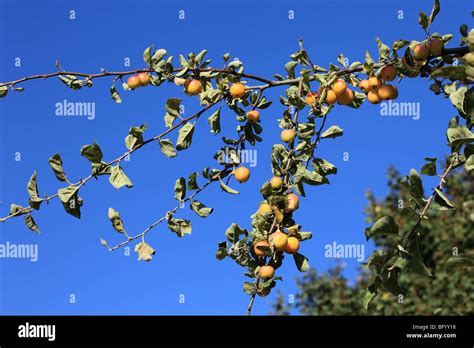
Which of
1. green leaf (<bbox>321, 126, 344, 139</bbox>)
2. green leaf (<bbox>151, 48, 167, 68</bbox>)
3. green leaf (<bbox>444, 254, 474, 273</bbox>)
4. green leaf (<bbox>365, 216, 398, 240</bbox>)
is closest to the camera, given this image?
green leaf (<bbox>444, 254, 474, 273</bbox>)

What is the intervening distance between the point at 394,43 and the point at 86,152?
116 cm

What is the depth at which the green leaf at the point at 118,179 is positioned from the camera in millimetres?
2242

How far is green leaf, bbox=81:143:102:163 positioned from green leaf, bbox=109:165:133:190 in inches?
2.8

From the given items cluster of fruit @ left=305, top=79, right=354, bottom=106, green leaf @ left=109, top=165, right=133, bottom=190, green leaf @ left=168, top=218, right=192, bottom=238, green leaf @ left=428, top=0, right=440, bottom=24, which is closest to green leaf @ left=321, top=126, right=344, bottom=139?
cluster of fruit @ left=305, top=79, right=354, bottom=106

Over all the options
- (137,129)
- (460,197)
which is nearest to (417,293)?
(460,197)

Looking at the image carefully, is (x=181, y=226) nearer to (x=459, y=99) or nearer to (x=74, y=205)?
(x=74, y=205)

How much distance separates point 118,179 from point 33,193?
35 centimetres

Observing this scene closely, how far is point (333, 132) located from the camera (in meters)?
2.32

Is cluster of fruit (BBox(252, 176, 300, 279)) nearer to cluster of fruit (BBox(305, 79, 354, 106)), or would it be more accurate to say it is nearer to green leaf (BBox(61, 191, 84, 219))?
cluster of fruit (BBox(305, 79, 354, 106))

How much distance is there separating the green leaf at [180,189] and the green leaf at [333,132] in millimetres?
547

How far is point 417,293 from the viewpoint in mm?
7121

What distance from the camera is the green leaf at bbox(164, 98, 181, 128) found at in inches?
93.8

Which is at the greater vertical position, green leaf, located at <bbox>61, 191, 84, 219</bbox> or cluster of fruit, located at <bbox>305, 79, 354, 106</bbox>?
cluster of fruit, located at <bbox>305, 79, 354, 106</bbox>
